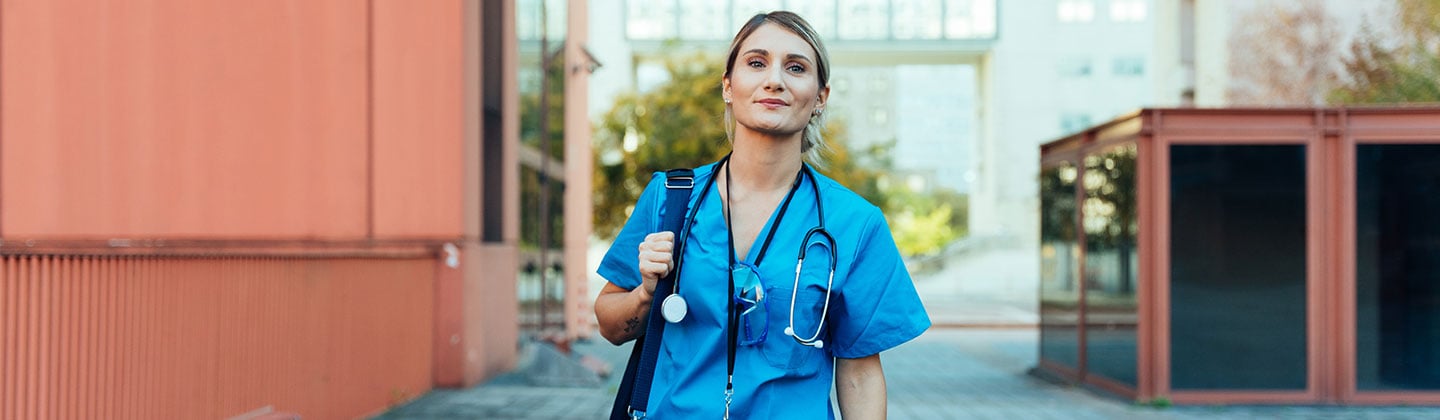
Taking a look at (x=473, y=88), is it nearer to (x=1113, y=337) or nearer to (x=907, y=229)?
(x=1113, y=337)

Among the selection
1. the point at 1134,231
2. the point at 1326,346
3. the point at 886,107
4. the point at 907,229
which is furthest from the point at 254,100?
the point at 886,107

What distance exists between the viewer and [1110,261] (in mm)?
12078

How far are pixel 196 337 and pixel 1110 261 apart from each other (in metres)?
7.95

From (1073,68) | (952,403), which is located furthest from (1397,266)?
(1073,68)

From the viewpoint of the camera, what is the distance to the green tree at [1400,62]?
18953 millimetres

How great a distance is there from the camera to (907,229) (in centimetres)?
6209

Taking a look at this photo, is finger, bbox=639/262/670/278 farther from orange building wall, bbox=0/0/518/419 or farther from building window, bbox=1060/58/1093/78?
building window, bbox=1060/58/1093/78

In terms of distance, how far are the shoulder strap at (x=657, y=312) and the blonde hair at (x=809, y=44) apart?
0.27m

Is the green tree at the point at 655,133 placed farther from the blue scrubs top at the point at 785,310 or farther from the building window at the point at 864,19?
the blue scrubs top at the point at 785,310

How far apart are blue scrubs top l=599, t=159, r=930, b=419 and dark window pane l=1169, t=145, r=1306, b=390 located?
30.1 ft

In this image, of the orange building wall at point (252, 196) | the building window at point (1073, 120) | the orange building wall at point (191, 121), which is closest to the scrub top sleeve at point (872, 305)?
the orange building wall at point (252, 196)

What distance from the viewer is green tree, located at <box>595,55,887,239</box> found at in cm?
3170

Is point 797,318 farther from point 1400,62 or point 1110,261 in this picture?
point 1400,62

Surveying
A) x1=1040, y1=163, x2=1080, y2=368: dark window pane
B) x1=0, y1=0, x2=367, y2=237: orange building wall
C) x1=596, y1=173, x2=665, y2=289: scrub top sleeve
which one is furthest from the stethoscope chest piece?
x1=1040, y1=163, x2=1080, y2=368: dark window pane
